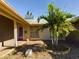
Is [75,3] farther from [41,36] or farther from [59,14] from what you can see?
[59,14]

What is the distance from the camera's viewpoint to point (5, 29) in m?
14.1

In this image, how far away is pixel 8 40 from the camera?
575 inches

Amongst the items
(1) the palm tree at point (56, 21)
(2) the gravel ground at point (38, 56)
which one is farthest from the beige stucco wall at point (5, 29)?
(1) the palm tree at point (56, 21)

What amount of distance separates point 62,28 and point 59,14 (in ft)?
3.94

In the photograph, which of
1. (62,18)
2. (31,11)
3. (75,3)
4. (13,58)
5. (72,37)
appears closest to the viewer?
(13,58)

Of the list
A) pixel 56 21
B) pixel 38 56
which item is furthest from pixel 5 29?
pixel 38 56

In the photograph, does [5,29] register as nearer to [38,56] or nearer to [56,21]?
[56,21]

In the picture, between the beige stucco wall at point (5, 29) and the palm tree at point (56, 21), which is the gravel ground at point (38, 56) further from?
the beige stucco wall at point (5, 29)

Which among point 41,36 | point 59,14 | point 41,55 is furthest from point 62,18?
point 41,36

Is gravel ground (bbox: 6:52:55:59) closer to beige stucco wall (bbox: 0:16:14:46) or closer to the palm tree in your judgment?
the palm tree

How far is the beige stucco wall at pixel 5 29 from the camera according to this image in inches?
524

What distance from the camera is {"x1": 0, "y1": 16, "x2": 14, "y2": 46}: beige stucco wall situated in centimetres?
1331

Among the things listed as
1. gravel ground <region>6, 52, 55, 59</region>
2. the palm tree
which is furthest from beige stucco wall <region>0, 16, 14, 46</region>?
the palm tree

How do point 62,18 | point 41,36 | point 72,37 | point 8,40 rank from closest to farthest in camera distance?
point 62,18 < point 8,40 < point 72,37 < point 41,36
